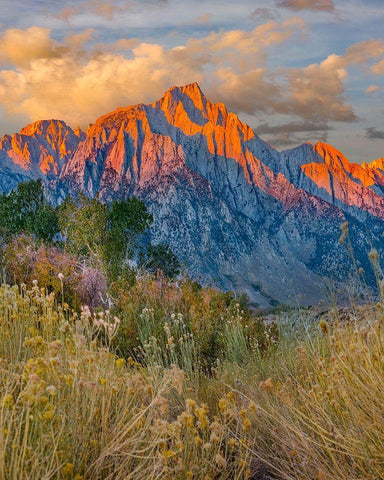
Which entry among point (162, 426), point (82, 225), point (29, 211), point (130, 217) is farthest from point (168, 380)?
point (29, 211)

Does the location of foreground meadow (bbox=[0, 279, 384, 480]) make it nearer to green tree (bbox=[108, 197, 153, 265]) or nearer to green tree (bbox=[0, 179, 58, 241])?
green tree (bbox=[108, 197, 153, 265])

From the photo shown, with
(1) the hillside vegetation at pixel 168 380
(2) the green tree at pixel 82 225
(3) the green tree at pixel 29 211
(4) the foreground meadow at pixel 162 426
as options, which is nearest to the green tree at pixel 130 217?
(3) the green tree at pixel 29 211

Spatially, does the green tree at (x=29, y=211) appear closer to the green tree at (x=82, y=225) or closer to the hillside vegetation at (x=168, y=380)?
the green tree at (x=82, y=225)

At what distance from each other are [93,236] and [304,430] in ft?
53.5

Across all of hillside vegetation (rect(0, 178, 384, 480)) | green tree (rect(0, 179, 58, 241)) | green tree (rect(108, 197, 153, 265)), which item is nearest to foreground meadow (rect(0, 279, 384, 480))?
hillside vegetation (rect(0, 178, 384, 480))

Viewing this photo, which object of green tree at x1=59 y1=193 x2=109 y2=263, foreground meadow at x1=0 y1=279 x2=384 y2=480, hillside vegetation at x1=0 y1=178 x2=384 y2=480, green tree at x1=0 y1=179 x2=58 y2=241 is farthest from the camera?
green tree at x1=0 y1=179 x2=58 y2=241

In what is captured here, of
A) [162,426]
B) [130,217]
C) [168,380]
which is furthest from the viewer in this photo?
[130,217]

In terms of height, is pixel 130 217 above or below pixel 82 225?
below

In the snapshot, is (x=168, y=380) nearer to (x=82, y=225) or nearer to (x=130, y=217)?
(x=82, y=225)

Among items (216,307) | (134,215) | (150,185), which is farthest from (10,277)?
(150,185)

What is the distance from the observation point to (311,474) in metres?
3.16

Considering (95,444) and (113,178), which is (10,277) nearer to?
(95,444)

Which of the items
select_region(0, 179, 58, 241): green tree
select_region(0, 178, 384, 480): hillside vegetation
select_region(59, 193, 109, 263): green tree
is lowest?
select_region(0, 179, 58, 241): green tree

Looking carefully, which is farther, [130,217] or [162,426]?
[130,217]
